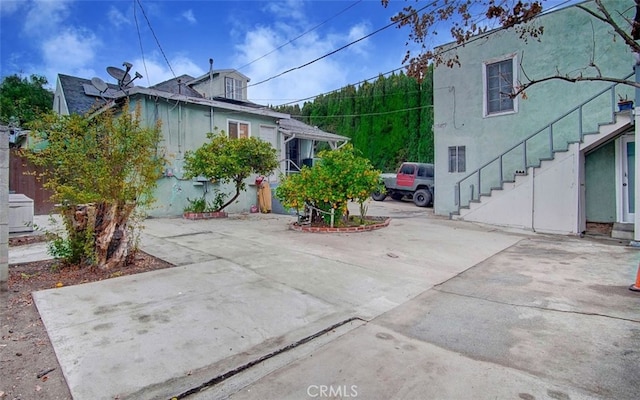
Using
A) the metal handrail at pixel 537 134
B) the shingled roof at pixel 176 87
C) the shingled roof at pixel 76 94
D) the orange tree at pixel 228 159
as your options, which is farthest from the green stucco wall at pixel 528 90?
the shingled roof at pixel 76 94

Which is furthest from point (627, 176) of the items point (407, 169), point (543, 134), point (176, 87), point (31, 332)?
point (176, 87)

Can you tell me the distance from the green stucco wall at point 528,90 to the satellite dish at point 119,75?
1116 cm

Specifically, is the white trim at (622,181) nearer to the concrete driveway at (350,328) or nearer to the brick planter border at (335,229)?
the concrete driveway at (350,328)

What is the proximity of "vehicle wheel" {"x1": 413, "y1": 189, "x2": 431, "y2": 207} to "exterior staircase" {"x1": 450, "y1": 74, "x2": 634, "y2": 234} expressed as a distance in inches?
200

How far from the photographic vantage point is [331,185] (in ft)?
29.1

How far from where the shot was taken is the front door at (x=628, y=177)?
29.3 ft

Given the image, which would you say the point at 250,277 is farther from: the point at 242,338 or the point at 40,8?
the point at 40,8

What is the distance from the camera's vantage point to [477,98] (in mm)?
12094

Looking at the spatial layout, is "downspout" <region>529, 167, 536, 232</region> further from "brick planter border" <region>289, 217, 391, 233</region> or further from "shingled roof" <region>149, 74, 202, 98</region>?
"shingled roof" <region>149, 74, 202, 98</region>

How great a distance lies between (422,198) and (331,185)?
31.3 ft

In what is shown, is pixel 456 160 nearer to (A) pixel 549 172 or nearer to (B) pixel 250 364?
(A) pixel 549 172

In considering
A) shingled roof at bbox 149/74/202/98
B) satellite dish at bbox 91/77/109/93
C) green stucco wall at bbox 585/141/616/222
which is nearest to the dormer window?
shingled roof at bbox 149/74/202/98

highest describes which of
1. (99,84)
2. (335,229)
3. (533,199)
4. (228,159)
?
(99,84)

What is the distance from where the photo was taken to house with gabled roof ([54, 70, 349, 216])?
12.2 m
